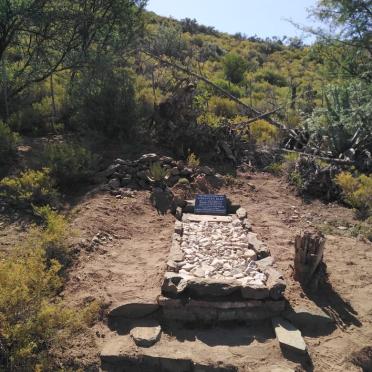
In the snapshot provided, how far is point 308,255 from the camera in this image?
4.55 metres

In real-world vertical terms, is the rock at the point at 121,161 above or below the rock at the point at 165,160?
below

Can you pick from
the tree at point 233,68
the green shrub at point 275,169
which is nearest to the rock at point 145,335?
the green shrub at point 275,169

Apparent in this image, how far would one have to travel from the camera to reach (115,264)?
16.4ft

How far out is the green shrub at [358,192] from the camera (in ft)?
22.5

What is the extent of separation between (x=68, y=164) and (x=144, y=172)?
1276mm

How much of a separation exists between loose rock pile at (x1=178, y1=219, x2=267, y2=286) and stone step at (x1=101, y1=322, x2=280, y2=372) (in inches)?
25.0

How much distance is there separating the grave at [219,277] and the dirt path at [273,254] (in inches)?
9.5

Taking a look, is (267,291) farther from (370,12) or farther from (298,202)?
(370,12)

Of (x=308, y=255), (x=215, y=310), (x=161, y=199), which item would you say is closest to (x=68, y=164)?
(x=161, y=199)

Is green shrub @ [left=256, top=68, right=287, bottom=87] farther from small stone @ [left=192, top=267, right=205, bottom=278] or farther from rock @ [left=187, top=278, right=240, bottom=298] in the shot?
rock @ [left=187, top=278, right=240, bottom=298]

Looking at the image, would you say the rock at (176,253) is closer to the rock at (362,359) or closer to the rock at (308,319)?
the rock at (308,319)

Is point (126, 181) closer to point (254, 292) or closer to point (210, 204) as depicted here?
point (210, 204)

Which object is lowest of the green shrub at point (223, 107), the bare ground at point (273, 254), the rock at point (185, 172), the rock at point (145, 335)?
the rock at point (145, 335)

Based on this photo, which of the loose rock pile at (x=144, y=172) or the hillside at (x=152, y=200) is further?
the loose rock pile at (x=144, y=172)
